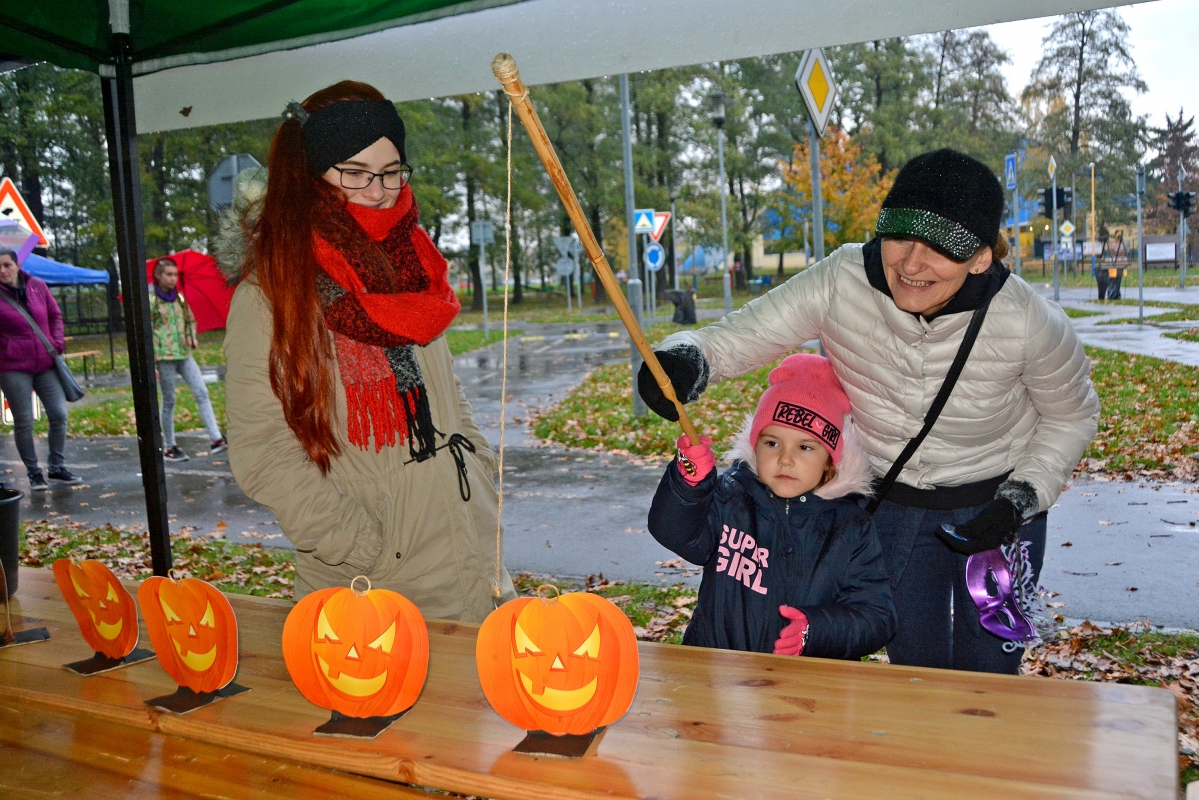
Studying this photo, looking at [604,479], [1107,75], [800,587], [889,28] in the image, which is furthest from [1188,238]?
[800,587]

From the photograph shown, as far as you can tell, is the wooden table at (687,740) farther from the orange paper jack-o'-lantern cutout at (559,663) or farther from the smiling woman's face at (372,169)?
the smiling woman's face at (372,169)

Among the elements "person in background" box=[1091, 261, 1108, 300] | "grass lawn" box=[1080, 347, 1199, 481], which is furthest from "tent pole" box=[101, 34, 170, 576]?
"person in background" box=[1091, 261, 1108, 300]

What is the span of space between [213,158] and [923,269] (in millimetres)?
25099

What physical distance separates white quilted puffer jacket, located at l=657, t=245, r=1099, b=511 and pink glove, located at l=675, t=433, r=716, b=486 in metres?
0.32

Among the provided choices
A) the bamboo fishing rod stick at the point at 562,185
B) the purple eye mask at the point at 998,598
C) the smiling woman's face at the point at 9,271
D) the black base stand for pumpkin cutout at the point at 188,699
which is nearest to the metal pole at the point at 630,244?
the smiling woman's face at the point at 9,271

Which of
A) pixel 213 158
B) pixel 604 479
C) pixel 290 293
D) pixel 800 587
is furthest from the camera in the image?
pixel 213 158

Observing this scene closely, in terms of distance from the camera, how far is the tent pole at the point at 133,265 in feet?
10.3

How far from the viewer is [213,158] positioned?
23.8 meters

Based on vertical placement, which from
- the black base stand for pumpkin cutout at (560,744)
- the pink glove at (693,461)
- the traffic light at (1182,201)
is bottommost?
the black base stand for pumpkin cutout at (560,744)

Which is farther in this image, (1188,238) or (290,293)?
(1188,238)

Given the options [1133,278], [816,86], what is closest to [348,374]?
[816,86]

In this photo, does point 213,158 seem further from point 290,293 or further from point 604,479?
point 290,293

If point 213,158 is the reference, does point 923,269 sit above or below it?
below

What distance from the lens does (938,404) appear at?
7.13 feet
